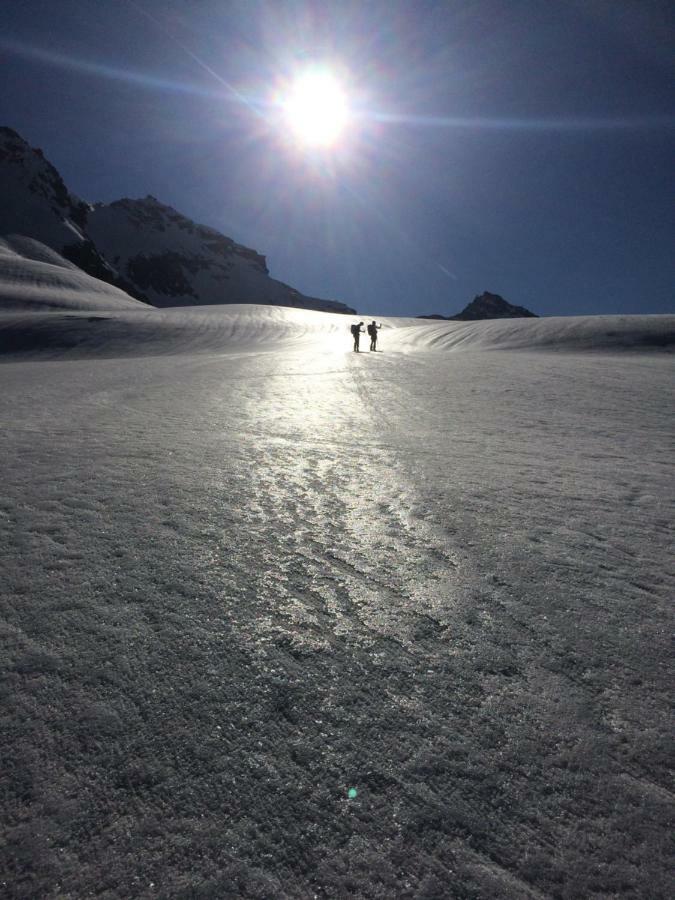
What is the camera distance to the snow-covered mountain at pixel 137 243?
95.8 meters

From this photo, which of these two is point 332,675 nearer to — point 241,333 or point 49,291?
point 241,333

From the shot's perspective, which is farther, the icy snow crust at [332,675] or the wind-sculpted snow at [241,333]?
the wind-sculpted snow at [241,333]

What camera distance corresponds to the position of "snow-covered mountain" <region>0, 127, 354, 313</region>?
95.8 m

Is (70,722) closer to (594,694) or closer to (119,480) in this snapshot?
(594,694)

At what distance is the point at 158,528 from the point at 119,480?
47.8 inches

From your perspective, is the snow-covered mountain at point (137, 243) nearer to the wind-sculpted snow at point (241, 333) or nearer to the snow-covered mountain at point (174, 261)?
the snow-covered mountain at point (174, 261)

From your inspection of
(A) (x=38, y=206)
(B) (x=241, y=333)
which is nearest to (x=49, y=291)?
(B) (x=241, y=333)

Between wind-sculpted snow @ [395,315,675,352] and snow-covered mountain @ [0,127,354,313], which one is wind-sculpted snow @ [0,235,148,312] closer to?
wind-sculpted snow @ [395,315,675,352]

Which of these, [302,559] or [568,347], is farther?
[568,347]

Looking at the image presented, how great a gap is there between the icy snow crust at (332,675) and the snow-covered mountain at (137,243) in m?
111

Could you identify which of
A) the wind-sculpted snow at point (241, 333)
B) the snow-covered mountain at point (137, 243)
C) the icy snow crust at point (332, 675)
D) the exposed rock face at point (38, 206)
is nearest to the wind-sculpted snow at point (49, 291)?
the wind-sculpted snow at point (241, 333)

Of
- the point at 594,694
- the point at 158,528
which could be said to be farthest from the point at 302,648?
the point at 158,528

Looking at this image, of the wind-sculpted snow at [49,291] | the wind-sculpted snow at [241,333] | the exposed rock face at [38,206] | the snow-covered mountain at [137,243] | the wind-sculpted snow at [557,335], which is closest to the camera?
the wind-sculpted snow at [557,335]

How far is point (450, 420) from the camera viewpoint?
288 inches
